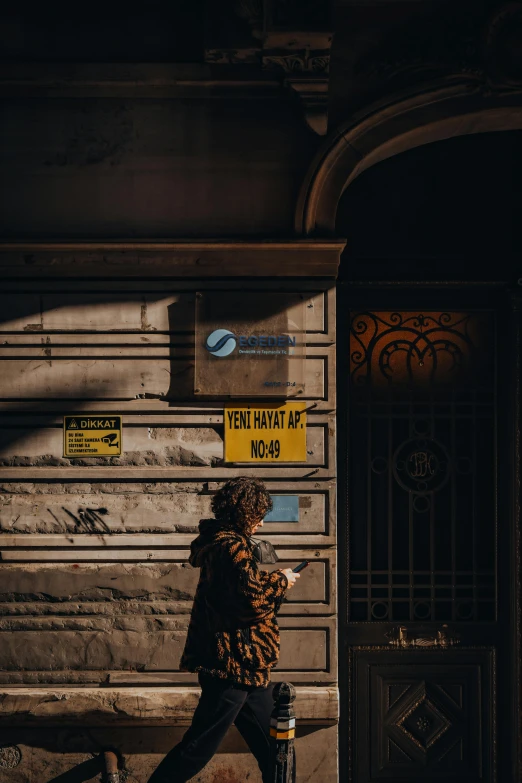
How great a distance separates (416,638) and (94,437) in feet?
9.01

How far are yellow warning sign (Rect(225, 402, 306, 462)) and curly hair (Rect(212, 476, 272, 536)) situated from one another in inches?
44.7

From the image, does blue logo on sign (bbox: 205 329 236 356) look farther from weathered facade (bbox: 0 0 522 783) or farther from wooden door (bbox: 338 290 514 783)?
wooden door (bbox: 338 290 514 783)

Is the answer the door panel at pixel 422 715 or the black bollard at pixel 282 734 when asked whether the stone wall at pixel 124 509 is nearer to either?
the door panel at pixel 422 715

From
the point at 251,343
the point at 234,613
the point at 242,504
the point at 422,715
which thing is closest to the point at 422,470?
the point at 251,343

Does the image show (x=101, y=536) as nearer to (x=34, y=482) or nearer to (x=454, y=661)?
(x=34, y=482)

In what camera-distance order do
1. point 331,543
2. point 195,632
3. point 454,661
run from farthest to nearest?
point 454,661
point 331,543
point 195,632

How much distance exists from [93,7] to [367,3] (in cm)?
191

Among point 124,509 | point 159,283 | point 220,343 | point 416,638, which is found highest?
point 159,283

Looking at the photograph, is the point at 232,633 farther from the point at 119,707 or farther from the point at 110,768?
the point at 110,768

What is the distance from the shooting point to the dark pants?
5500 mm

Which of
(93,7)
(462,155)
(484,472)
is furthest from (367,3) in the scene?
(484,472)

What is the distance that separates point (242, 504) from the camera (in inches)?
219

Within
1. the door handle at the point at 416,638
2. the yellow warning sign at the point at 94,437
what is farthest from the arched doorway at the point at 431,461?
the yellow warning sign at the point at 94,437

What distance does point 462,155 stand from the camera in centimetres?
747
